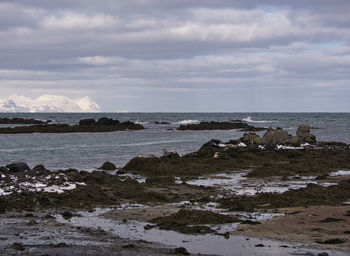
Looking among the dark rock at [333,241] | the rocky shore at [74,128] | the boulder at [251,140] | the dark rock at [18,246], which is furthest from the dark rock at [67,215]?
the rocky shore at [74,128]

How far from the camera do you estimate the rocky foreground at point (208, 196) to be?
36.6 feet

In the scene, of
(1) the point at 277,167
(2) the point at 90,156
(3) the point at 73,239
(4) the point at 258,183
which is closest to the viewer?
(3) the point at 73,239

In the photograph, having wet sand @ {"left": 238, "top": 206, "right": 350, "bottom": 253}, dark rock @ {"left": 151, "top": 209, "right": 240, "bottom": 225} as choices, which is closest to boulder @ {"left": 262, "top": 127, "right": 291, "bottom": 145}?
wet sand @ {"left": 238, "top": 206, "right": 350, "bottom": 253}

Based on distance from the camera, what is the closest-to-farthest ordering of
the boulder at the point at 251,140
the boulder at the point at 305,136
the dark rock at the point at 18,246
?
the dark rock at the point at 18,246 → the boulder at the point at 251,140 → the boulder at the point at 305,136

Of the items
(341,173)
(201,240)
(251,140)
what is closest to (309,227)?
(201,240)

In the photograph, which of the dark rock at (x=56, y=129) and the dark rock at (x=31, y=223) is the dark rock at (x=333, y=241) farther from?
the dark rock at (x=56, y=129)

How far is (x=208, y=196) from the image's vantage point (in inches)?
619

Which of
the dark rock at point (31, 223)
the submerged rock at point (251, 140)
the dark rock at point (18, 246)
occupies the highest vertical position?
the submerged rock at point (251, 140)

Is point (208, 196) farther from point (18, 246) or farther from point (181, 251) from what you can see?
point (18, 246)

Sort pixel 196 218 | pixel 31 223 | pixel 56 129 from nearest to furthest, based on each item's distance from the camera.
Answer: pixel 31 223
pixel 196 218
pixel 56 129

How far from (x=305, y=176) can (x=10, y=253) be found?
15.3 meters

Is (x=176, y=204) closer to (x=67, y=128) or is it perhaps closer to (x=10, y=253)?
(x=10, y=253)

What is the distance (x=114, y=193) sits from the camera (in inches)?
629

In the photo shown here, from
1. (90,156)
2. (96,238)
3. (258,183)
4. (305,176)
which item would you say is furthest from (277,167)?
(96,238)
